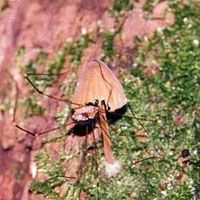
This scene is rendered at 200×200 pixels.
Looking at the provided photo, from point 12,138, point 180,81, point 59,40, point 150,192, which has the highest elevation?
point 59,40

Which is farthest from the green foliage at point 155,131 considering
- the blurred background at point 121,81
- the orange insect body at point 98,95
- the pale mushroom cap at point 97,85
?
the pale mushroom cap at point 97,85

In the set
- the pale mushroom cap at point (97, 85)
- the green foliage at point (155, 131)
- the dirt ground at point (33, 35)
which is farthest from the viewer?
the dirt ground at point (33, 35)

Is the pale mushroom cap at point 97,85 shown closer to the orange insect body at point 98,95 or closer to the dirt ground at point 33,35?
the orange insect body at point 98,95

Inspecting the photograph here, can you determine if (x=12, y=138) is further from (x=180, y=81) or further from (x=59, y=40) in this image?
(x=180, y=81)

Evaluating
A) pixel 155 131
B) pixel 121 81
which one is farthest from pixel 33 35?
pixel 155 131

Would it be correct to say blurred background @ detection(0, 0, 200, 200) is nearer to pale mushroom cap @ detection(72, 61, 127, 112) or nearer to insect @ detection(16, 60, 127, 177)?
insect @ detection(16, 60, 127, 177)

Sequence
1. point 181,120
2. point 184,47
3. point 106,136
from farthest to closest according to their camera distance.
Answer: point 184,47 → point 181,120 → point 106,136

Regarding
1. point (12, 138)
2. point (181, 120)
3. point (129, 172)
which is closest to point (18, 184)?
point (12, 138)

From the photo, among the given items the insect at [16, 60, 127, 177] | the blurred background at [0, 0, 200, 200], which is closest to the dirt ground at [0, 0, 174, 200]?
the blurred background at [0, 0, 200, 200]

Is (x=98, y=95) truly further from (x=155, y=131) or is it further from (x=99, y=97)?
(x=155, y=131)
